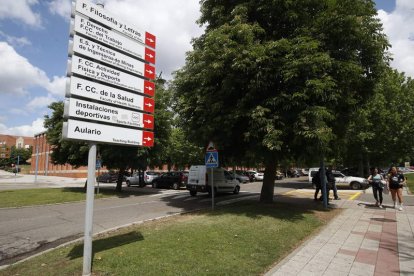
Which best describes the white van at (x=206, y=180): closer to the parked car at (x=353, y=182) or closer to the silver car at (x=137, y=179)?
the parked car at (x=353, y=182)

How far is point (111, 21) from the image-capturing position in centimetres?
627

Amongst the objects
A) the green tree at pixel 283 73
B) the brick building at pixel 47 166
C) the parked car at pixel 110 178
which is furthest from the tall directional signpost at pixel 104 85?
the brick building at pixel 47 166

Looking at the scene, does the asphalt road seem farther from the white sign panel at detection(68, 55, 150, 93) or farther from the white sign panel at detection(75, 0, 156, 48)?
the white sign panel at detection(75, 0, 156, 48)

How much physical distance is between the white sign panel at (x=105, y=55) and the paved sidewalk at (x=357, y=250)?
15.3 ft

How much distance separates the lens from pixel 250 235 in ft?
25.5

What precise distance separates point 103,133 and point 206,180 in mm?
13735

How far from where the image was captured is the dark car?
90.2 feet

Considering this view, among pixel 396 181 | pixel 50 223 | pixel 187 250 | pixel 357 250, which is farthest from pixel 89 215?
pixel 396 181

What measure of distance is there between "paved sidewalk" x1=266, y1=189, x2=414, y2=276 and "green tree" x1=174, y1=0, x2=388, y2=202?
8.85ft

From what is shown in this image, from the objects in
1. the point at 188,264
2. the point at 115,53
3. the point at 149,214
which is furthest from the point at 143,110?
the point at 149,214

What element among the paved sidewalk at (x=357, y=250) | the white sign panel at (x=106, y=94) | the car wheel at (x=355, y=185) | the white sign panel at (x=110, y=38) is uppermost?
the white sign panel at (x=110, y=38)

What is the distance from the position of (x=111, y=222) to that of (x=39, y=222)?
8.54 ft

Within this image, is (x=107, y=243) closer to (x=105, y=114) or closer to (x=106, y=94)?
(x=105, y=114)

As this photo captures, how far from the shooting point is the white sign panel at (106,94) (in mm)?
5526
